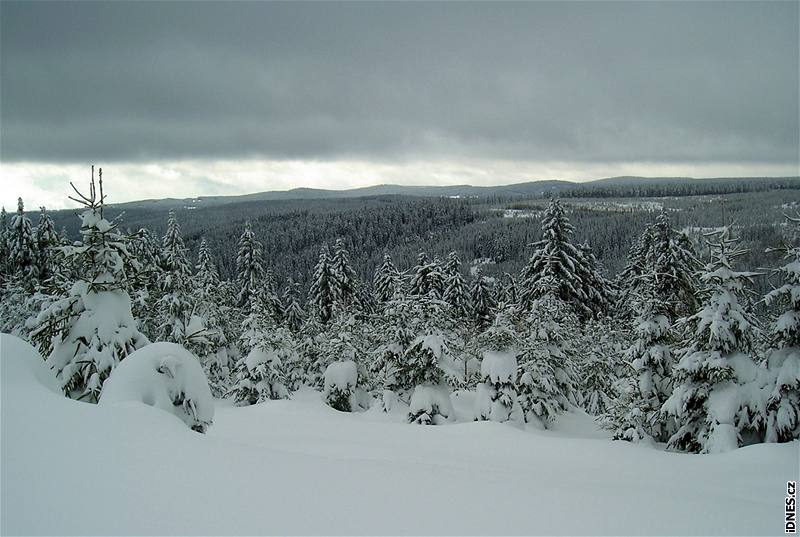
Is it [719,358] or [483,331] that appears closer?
[719,358]

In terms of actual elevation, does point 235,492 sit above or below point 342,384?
above

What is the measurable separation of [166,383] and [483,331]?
22.2 metres

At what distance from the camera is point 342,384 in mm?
24438

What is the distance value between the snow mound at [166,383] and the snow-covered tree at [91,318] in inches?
128

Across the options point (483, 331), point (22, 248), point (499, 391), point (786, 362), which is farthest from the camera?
point (22, 248)

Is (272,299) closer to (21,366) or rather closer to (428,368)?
(428,368)

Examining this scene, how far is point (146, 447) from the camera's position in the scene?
4.84 meters

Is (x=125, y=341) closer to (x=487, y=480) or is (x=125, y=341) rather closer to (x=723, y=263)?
(x=487, y=480)

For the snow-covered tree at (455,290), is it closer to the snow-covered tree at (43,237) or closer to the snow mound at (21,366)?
the snow-covered tree at (43,237)

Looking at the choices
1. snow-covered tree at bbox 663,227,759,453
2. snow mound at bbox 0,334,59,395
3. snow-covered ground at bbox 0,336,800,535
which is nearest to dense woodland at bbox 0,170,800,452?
snow-covered tree at bbox 663,227,759,453

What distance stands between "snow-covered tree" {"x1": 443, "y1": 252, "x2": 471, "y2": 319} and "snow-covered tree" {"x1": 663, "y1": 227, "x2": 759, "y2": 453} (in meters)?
28.2

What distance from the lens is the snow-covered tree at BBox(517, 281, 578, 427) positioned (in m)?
19.7

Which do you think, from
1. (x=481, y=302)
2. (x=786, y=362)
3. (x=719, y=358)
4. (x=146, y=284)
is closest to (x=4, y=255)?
(x=146, y=284)

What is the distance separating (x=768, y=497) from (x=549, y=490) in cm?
694
